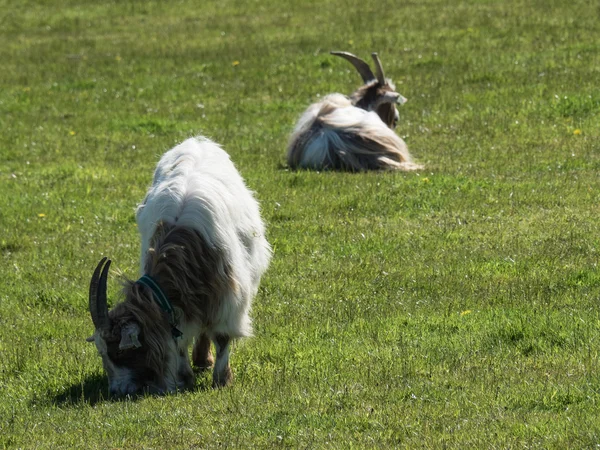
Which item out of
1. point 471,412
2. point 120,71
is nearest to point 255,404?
point 471,412

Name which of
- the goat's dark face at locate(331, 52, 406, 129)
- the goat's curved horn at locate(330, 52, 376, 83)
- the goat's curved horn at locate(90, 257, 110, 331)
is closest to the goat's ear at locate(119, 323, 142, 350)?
the goat's curved horn at locate(90, 257, 110, 331)

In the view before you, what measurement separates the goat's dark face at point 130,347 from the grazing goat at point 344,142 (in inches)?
304

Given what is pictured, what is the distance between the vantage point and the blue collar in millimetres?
7801

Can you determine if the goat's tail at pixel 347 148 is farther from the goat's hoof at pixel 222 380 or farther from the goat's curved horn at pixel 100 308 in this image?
the goat's curved horn at pixel 100 308

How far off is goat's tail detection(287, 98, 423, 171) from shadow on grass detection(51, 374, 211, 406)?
7.18 metres

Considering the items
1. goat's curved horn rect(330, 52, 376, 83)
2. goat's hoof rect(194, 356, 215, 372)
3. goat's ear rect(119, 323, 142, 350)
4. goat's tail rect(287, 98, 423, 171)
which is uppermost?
goat's curved horn rect(330, 52, 376, 83)

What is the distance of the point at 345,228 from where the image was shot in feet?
40.3

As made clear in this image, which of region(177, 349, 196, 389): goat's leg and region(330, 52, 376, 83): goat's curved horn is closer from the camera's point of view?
region(177, 349, 196, 389): goat's leg

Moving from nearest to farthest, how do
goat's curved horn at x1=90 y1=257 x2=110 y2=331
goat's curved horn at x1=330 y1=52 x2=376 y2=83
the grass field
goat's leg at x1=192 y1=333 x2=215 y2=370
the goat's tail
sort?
the grass field, goat's curved horn at x1=90 y1=257 x2=110 y2=331, goat's leg at x1=192 y1=333 x2=215 y2=370, the goat's tail, goat's curved horn at x1=330 y1=52 x2=376 y2=83

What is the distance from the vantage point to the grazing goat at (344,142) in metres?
15.3

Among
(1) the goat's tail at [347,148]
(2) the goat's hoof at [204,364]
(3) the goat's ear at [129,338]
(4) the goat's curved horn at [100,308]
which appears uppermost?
(4) the goat's curved horn at [100,308]

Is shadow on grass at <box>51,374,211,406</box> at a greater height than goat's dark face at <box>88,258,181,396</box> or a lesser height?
lesser

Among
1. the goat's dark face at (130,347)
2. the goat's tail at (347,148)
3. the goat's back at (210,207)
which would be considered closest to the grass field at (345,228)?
the goat's dark face at (130,347)

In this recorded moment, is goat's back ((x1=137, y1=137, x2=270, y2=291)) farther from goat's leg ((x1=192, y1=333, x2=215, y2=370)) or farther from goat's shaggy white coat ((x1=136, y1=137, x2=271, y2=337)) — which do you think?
goat's leg ((x1=192, y1=333, x2=215, y2=370))
